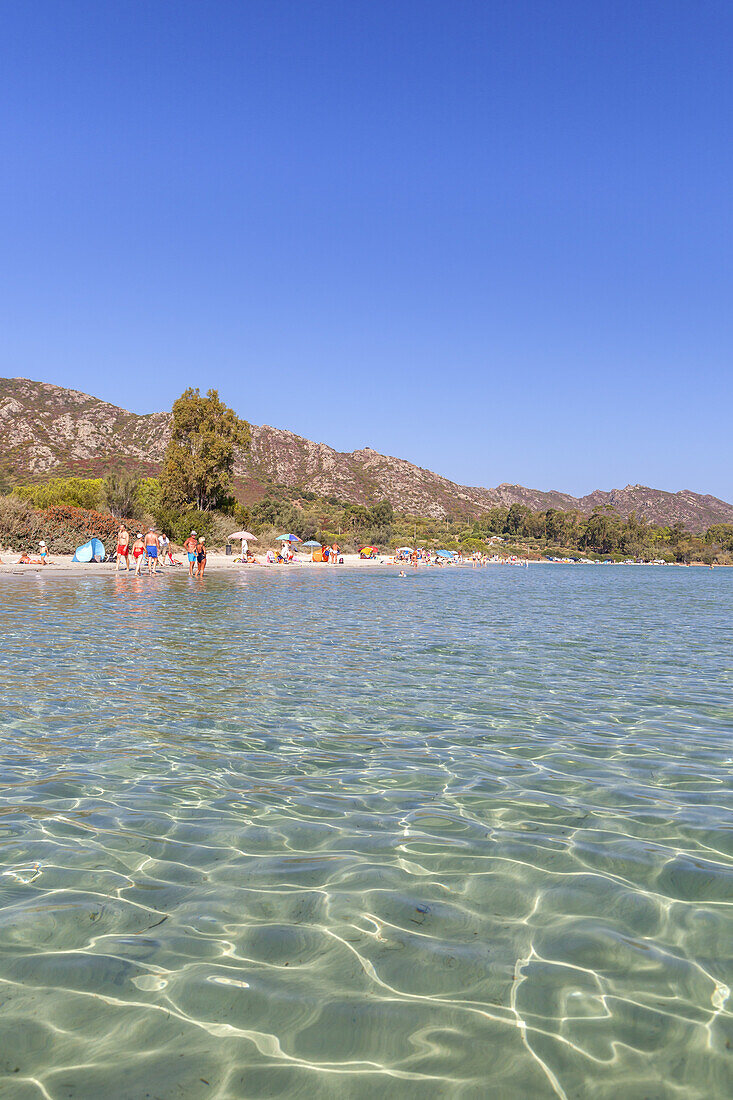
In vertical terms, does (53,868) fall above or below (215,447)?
below

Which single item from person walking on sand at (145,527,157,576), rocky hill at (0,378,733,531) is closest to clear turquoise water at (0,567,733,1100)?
person walking on sand at (145,527,157,576)

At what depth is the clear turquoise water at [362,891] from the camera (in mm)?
2348

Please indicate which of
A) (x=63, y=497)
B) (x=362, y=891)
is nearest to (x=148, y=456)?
(x=63, y=497)

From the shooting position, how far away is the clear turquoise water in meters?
2.35

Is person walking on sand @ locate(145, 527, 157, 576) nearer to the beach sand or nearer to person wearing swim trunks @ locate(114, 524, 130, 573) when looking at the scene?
the beach sand

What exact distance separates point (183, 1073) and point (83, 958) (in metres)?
0.82

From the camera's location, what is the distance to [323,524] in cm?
9688

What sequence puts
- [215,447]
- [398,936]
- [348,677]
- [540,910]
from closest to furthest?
[398,936]
[540,910]
[348,677]
[215,447]

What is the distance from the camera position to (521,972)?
2.81m

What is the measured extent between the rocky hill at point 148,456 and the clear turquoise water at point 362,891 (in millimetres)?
68632

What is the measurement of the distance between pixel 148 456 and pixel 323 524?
4245 cm

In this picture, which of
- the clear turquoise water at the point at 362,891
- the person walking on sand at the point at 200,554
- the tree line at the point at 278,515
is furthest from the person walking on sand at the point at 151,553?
the clear turquoise water at the point at 362,891

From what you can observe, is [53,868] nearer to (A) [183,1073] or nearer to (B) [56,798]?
(B) [56,798]

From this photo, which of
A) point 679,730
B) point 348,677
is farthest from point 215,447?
point 679,730
